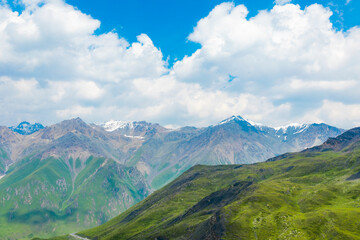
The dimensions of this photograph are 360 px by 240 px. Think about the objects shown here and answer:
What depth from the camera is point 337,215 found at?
7835 inches

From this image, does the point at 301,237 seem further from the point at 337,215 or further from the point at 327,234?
the point at 337,215

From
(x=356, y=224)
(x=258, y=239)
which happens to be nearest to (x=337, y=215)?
(x=356, y=224)

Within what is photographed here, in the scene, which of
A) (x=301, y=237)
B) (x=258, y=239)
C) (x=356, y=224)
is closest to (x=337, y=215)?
(x=356, y=224)

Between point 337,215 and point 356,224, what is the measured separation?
13870 mm

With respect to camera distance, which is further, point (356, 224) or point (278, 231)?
point (278, 231)

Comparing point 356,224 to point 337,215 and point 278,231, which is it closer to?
point 337,215

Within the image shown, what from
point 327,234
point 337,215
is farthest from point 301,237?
point 337,215

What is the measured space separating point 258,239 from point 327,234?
39.0 meters

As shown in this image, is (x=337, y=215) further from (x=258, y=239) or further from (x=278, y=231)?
(x=258, y=239)

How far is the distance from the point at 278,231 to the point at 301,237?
16825 millimetres

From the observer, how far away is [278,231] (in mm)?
198000

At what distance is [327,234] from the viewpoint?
18300 centimetres

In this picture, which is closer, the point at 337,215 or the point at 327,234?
the point at 327,234

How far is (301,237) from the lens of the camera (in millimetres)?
183750
